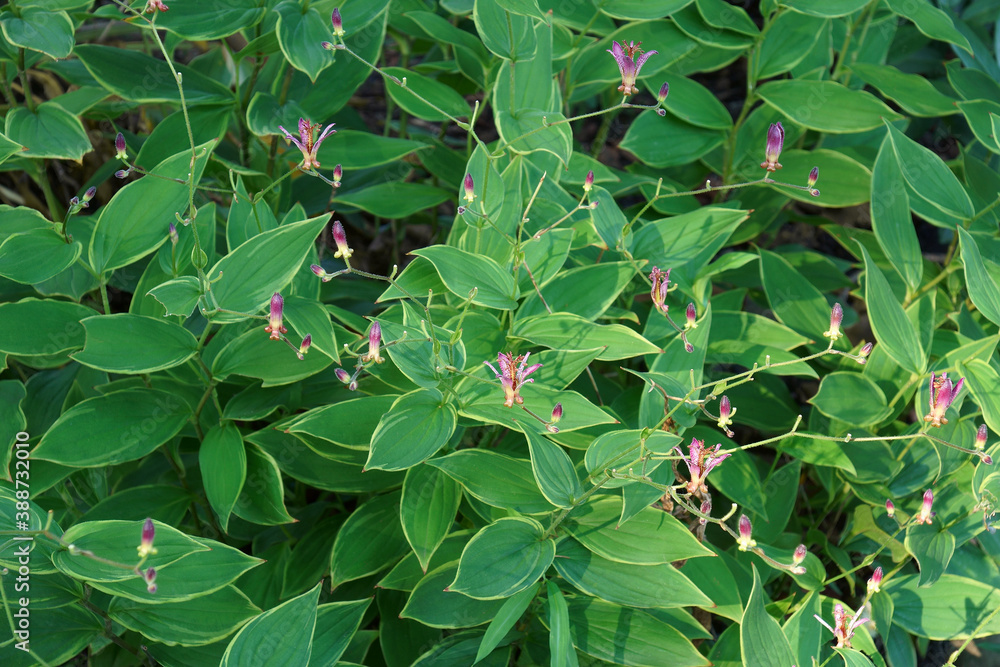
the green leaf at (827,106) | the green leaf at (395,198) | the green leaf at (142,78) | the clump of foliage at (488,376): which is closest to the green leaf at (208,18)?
the clump of foliage at (488,376)

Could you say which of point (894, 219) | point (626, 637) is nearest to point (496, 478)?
point (626, 637)

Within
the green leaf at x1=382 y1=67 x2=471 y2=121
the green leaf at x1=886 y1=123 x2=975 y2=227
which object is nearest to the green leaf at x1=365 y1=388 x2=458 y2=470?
the green leaf at x1=382 y1=67 x2=471 y2=121

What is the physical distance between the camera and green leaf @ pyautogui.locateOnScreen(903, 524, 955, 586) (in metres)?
1.31

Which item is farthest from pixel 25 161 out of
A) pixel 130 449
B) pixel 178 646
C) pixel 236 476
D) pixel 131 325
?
pixel 178 646

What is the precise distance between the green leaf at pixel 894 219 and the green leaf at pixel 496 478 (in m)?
0.88

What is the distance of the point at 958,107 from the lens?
175 cm

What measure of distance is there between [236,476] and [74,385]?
0.43 metres

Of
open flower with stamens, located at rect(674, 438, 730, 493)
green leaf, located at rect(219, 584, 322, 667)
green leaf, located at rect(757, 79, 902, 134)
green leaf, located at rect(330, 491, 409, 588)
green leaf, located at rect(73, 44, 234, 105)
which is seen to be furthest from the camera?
green leaf, located at rect(757, 79, 902, 134)

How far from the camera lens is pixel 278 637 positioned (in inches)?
42.6

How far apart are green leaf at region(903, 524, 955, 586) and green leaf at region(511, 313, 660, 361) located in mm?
559

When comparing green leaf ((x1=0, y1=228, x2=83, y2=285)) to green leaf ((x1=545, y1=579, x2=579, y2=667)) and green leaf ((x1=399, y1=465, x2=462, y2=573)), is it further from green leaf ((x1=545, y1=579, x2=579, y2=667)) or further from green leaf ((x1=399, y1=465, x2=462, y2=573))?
green leaf ((x1=545, y1=579, x2=579, y2=667))

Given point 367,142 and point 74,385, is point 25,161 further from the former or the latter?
point 367,142

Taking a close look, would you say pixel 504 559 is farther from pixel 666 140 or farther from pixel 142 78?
pixel 142 78

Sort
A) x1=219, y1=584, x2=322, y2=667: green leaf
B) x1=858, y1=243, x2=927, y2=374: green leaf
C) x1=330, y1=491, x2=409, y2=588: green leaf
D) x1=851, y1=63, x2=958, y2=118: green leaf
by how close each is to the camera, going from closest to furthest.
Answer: x1=219, y1=584, x2=322, y2=667: green leaf
x1=330, y1=491, x2=409, y2=588: green leaf
x1=858, y1=243, x2=927, y2=374: green leaf
x1=851, y1=63, x2=958, y2=118: green leaf
